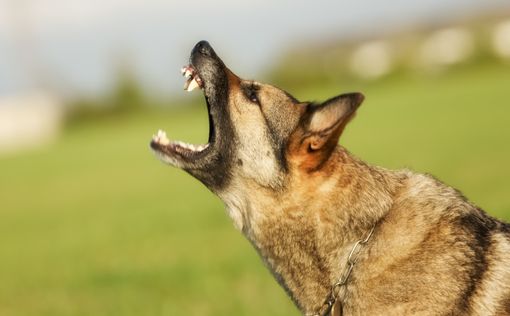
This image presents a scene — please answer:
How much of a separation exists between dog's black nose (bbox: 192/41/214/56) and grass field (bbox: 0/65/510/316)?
2651 mm

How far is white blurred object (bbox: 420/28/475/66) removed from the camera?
7194cm

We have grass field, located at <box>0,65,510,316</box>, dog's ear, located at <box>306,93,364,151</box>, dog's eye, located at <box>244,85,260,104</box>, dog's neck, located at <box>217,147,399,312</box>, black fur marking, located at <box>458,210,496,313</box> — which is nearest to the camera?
black fur marking, located at <box>458,210,496,313</box>

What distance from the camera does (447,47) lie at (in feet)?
295

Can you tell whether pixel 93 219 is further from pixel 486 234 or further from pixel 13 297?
pixel 486 234

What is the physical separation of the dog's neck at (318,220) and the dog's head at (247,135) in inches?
3.9

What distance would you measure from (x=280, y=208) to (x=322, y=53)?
73.6 m

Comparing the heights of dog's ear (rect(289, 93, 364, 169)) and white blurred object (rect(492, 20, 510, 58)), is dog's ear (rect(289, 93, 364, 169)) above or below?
below

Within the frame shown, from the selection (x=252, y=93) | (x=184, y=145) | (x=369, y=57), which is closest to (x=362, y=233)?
(x=252, y=93)

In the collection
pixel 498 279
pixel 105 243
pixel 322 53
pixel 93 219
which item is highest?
pixel 322 53

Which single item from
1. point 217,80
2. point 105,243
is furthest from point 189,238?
point 217,80

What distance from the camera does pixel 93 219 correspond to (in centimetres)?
1684

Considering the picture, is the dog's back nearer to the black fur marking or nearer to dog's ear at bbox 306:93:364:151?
the black fur marking

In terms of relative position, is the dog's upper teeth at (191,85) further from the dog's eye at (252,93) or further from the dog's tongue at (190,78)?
the dog's eye at (252,93)

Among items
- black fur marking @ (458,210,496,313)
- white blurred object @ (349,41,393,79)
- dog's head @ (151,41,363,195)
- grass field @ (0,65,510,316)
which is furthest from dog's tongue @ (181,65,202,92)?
white blurred object @ (349,41,393,79)
